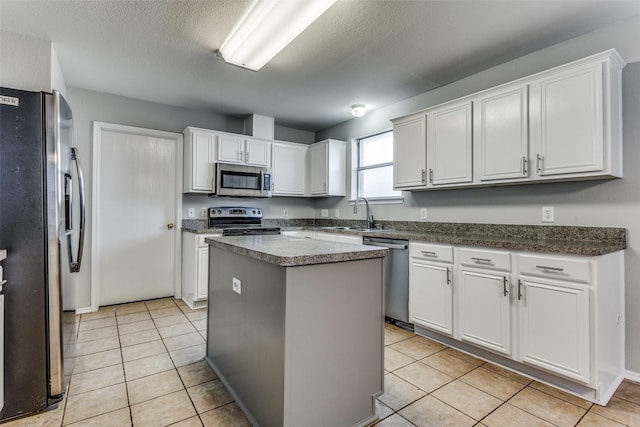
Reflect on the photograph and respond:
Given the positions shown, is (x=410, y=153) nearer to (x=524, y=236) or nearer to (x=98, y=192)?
(x=524, y=236)

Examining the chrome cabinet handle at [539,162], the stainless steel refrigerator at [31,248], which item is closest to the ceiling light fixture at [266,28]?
the stainless steel refrigerator at [31,248]

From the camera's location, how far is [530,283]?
204 centimetres

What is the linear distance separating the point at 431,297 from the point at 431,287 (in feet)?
0.28

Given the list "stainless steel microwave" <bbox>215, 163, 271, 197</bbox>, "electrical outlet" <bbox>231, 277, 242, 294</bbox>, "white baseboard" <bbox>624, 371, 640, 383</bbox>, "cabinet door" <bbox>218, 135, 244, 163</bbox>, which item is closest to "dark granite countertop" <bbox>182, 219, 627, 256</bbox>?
"stainless steel microwave" <bbox>215, 163, 271, 197</bbox>

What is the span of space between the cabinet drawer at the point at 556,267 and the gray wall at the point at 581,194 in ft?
1.94

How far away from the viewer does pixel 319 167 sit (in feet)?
15.0

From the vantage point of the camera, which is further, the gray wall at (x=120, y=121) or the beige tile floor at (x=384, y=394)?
the gray wall at (x=120, y=121)

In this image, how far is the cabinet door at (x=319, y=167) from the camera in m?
4.46

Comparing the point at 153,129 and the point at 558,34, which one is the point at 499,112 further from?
the point at 153,129

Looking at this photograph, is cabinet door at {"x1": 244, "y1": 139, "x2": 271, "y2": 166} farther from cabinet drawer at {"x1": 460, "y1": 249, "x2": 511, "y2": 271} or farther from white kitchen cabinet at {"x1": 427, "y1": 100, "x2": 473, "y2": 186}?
cabinet drawer at {"x1": 460, "y1": 249, "x2": 511, "y2": 271}

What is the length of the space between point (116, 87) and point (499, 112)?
147 inches

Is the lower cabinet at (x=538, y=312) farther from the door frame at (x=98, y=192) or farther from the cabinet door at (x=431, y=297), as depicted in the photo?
the door frame at (x=98, y=192)

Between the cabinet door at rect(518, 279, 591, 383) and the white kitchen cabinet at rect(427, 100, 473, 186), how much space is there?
1.09 m

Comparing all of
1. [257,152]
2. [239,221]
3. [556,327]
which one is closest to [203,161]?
[257,152]
